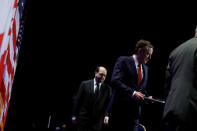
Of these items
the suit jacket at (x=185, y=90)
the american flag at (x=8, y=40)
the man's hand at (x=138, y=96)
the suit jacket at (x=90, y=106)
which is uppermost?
the american flag at (x=8, y=40)

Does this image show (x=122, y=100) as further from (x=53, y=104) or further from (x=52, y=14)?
(x=53, y=104)

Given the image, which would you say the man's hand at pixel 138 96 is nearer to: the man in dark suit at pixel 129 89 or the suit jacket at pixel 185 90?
the man in dark suit at pixel 129 89

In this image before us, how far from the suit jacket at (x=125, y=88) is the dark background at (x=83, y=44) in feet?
8.15

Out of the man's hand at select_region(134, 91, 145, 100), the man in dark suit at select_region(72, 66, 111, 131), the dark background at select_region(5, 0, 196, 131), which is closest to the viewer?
the man's hand at select_region(134, 91, 145, 100)

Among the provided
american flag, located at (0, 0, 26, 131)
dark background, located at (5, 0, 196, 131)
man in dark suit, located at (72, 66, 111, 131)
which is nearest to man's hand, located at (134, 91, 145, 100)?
man in dark suit, located at (72, 66, 111, 131)

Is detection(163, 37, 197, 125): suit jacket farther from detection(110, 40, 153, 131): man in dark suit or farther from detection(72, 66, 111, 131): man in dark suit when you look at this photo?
detection(72, 66, 111, 131): man in dark suit

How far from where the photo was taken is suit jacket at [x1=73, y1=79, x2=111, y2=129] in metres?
3.66

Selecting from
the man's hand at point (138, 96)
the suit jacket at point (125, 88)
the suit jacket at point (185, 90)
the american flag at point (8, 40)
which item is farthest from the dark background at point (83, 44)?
the american flag at point (8, 40)

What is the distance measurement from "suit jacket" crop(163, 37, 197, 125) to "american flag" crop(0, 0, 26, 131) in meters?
1.04

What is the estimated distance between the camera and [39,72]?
5.31 meters

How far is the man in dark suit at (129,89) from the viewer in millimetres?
2473

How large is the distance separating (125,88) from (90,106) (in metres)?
1.40

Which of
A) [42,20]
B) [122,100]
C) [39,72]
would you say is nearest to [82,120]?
[122,100]

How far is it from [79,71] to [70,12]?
4.72 feet
